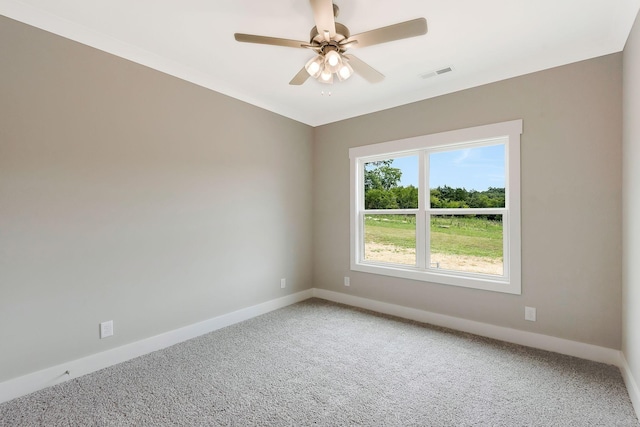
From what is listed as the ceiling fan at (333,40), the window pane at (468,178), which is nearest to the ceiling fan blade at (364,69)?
the ceiling fan at (333,40)

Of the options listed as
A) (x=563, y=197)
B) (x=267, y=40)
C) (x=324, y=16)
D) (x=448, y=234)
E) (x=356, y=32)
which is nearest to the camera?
(x=324, y=16)

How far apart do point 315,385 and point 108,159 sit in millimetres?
2370

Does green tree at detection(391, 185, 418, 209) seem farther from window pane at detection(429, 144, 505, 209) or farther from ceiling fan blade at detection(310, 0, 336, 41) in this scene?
ceiling fan blade at detection(310, 0, 336, 41)

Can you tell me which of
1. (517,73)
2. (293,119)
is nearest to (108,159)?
(293,119)

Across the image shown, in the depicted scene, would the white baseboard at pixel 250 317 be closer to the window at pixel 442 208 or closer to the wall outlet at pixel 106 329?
the wall outlet at pixel 106 329

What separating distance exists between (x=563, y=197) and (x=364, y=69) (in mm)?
2045

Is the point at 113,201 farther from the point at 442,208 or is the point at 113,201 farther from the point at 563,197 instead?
the point at 563,197

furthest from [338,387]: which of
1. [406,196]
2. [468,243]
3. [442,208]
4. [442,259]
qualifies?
[406,196]

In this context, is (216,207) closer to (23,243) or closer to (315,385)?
(23,243)

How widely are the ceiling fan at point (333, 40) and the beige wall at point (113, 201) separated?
130 centimetres

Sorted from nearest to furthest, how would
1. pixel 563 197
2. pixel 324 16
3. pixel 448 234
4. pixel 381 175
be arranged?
pixel 324 16
pixel 563 197
pixel 448 234
pixel 381 175

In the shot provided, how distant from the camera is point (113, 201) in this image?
242 centimetres

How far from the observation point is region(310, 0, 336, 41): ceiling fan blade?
159cm

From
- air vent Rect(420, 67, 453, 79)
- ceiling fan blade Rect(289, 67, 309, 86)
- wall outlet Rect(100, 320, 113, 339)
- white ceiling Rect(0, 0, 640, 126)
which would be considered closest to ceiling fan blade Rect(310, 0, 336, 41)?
white ceiling Rect(0, 0, 640, 126)
